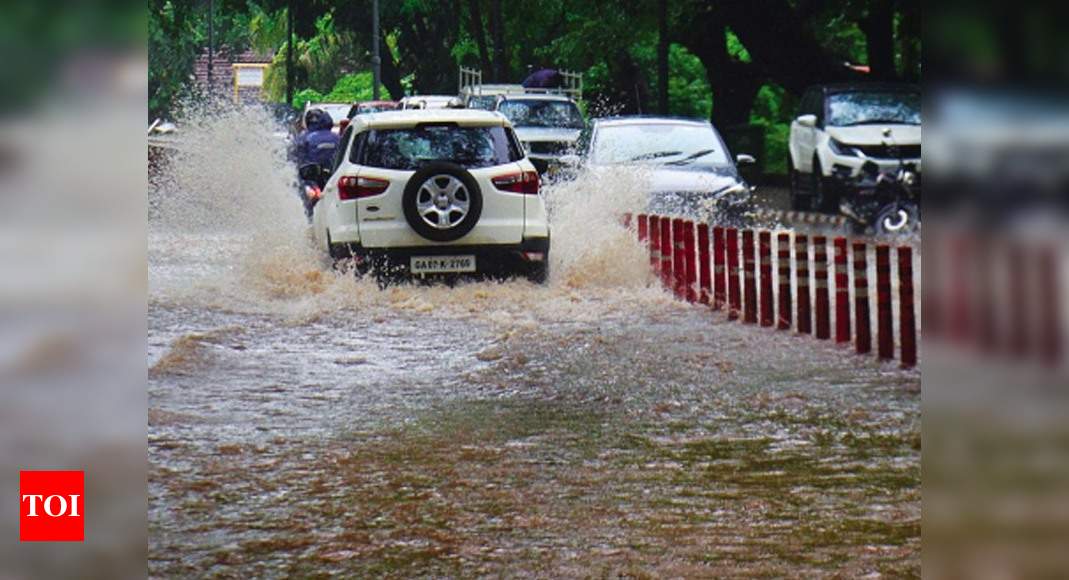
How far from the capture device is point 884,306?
11.2m

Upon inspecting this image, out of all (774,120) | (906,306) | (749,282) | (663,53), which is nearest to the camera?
(906,306)

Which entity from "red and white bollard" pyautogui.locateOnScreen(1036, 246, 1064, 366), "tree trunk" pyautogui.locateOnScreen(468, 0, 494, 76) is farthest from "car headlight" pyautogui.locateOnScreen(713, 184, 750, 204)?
"tree trunk" pyautogui.locateOnScreen(468, 0, 494, 76)

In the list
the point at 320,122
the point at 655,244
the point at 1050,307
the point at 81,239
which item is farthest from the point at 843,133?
the point at 1050,307

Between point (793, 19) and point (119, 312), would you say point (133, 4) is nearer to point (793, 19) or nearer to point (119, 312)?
point (119, 312)

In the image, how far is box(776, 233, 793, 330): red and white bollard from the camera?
12852 millimetres

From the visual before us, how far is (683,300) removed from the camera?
50.5 feet

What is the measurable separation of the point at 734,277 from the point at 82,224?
12.5m

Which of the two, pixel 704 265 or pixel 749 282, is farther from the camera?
pixel 704 265

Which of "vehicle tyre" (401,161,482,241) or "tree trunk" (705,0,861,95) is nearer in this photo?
"vehicle tyre" (401,161,482,241)

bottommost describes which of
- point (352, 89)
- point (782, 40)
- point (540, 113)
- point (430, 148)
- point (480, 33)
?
point (430, 148)

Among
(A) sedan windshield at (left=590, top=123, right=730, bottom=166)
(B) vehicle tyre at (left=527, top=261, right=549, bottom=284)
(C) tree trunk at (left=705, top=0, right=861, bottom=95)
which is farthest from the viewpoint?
(C) tree trunk at (left=705, top=0, right=861, bottom=95)

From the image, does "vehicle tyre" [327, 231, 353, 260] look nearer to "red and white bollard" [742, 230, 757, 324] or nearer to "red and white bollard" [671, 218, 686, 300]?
"red and white bollard" [671, 218, 686, 300]

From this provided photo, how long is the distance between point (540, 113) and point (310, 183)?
10.7 m

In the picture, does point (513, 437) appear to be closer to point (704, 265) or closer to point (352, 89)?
point (704, 265)
